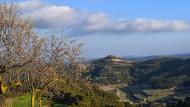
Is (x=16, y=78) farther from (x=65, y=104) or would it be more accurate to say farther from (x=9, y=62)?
(x=65, y=104)

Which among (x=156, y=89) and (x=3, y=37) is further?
(x=156, y=89)

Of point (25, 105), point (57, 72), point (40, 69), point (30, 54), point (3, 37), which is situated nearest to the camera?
point (3, 37)

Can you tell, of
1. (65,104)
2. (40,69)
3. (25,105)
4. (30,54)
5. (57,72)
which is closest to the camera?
(30,54)

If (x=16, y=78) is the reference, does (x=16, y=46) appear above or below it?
above

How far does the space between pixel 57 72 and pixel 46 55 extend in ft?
8.91

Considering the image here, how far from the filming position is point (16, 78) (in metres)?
29.7

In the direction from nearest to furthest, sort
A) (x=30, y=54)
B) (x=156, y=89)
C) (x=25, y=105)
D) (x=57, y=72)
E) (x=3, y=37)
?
Result: 1. (x=3, y=37)
2. (x=30, y=54)
3. (x=57, y=72)
4. (x=25, y=105)
5. (x=156, y=89)

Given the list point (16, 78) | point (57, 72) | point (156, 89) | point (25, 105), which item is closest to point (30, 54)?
point (16, 78)

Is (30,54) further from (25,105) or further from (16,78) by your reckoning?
(25,105)

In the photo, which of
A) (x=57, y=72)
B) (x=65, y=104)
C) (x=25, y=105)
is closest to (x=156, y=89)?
(x=65, y=104)

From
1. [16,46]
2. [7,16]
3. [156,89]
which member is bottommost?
[156,89]

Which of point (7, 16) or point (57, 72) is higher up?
point (7, 16)

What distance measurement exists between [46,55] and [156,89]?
170 meters

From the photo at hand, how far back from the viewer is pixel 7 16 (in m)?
28.3
